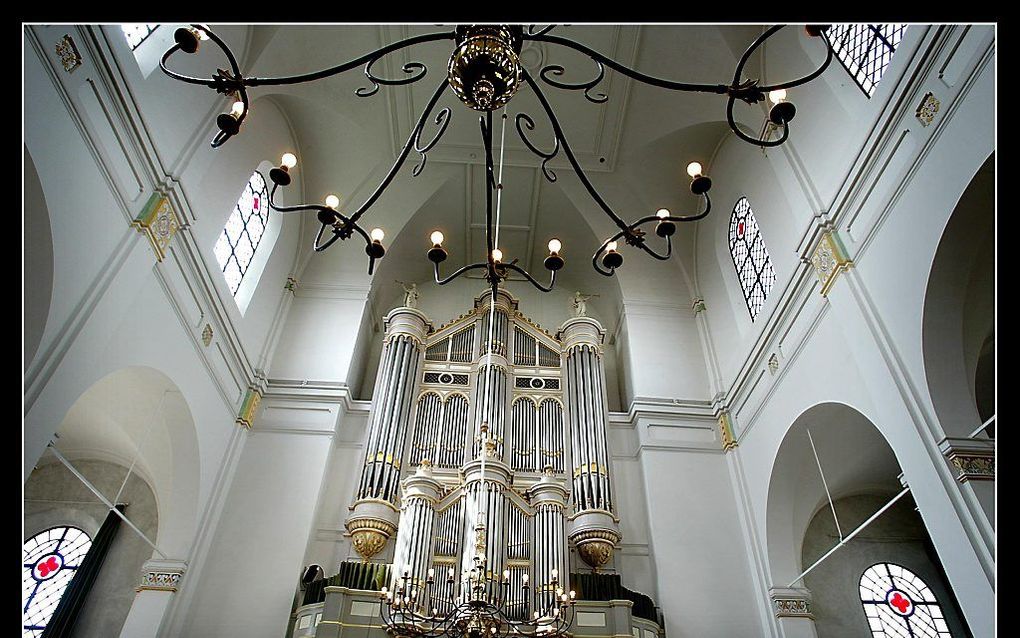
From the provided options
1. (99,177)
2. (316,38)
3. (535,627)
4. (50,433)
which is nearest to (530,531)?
(535,627)

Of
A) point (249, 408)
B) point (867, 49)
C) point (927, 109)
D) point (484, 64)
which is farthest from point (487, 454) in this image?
point (867, 49)

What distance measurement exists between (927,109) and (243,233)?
8738 mm

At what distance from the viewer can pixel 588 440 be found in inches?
385

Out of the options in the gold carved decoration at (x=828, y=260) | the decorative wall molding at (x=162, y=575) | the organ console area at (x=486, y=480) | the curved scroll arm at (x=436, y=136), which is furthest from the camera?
the decorative wall molding at (x=162, y=575)

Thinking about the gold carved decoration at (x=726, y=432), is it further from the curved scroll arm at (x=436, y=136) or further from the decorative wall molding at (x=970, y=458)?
the curved scroll arm at (x=436, y=136)

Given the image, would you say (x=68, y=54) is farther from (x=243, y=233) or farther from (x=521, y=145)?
(x=521, y=145)

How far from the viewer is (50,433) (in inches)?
214

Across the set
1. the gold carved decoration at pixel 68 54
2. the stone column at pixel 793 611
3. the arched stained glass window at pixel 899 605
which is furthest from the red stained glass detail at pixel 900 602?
the gold carved decoration at pixel 68 54

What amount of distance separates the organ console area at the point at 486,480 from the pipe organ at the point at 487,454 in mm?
20

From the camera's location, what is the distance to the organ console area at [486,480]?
25.1 ft

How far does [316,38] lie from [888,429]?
8.82 m

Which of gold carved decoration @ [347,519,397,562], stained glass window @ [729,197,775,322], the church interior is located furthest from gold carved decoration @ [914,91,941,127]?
gold carved decoration @ [347,519,397,562]

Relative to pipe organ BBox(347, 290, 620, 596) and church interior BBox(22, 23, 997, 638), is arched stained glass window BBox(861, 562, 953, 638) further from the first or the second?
pipe organ BBox(347, 290, 620, 596)

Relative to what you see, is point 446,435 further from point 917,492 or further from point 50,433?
point 917,492
